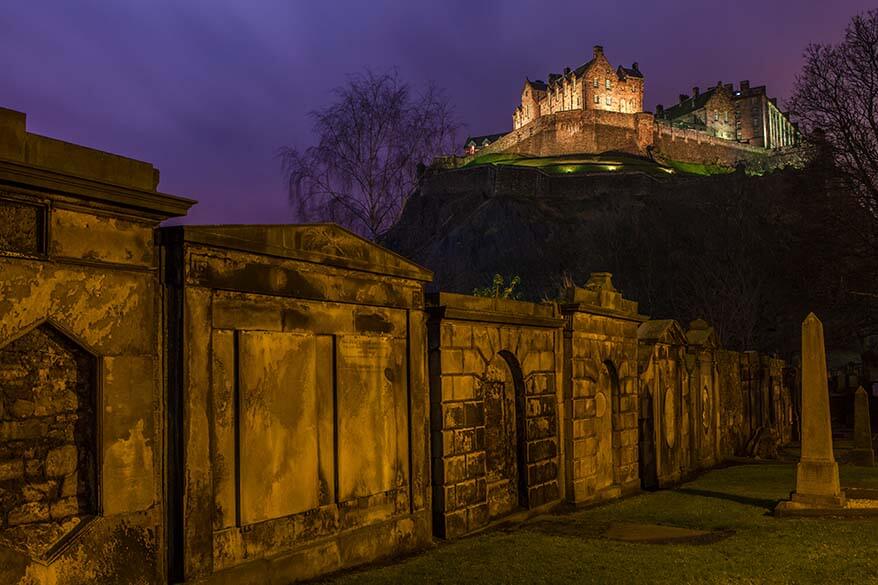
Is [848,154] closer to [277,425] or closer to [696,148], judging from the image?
[277,425]

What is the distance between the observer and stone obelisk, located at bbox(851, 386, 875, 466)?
60.5ft

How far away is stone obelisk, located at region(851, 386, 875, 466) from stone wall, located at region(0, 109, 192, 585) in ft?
56.9

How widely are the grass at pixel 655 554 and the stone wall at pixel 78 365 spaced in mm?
2178

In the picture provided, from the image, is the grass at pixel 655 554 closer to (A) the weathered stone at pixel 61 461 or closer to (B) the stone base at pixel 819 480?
(B) the stone base at pixel 819 480

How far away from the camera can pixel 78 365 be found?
545 cm

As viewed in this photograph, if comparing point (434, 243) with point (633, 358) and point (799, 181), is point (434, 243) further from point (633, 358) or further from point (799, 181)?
point (633, 358)

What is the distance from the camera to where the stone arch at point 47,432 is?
197 inches

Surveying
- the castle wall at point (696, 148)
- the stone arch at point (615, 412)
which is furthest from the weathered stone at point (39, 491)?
the castle wall at point (696, 148)

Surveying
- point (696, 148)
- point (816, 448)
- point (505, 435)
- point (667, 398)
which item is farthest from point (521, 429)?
point (696, 148)

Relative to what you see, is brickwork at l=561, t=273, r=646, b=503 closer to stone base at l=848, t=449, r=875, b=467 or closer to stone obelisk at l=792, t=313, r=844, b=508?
stone obelisk at l=792, t=313, r=844, b=508

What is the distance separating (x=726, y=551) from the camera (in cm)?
Result: 841

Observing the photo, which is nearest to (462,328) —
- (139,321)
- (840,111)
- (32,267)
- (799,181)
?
(139,321)

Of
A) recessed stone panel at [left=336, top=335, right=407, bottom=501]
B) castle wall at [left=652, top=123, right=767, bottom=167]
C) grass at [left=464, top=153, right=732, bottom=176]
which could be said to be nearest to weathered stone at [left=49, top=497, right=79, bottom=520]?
recessed stone panel at [left=336, top=335, right=407, bottom=501]

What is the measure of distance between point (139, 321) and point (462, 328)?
186 inches
